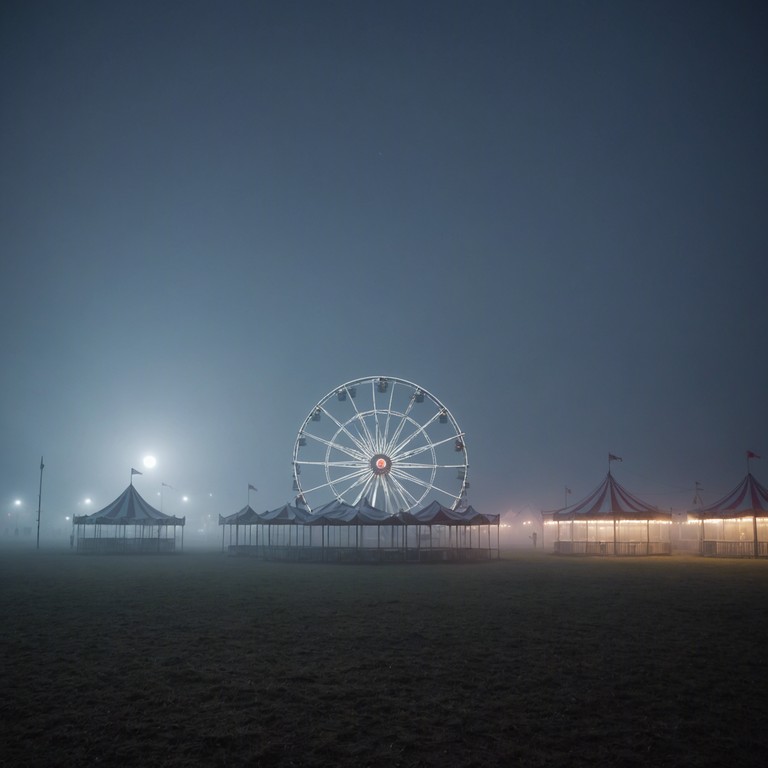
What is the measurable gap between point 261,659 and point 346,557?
24294 mm

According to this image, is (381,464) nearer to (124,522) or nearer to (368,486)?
(368,486)

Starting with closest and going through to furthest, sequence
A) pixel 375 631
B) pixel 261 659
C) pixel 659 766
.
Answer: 1. pixel 659 766
2. pixel 261 659
3. pixel 375 631

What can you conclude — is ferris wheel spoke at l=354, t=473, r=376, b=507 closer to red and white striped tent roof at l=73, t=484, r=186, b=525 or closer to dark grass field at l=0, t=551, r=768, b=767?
red and white striped tent roof at l=73, t=484, r=186, b=525

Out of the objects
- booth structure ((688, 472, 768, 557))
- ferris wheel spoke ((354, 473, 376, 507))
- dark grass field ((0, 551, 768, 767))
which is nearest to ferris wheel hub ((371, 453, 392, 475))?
ferris wheel spoke ((354, 473, 376, 507))

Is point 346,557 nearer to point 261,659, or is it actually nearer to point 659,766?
point 261,659

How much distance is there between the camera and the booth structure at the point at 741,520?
37.8 m

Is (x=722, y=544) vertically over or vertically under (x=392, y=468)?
under

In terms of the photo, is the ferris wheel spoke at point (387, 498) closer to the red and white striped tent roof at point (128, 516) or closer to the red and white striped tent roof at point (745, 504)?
the red and white striped tent roof at point (128, 516)

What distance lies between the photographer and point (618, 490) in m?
41.5

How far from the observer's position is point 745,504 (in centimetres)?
3906

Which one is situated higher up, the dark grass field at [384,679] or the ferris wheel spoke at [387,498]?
the ferris wheel spoke at [387,498]

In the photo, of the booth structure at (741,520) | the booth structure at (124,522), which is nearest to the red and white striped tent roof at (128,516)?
the booth structure at (124,522)

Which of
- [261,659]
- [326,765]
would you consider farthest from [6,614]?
[326,765]

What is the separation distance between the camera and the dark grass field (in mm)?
6820
